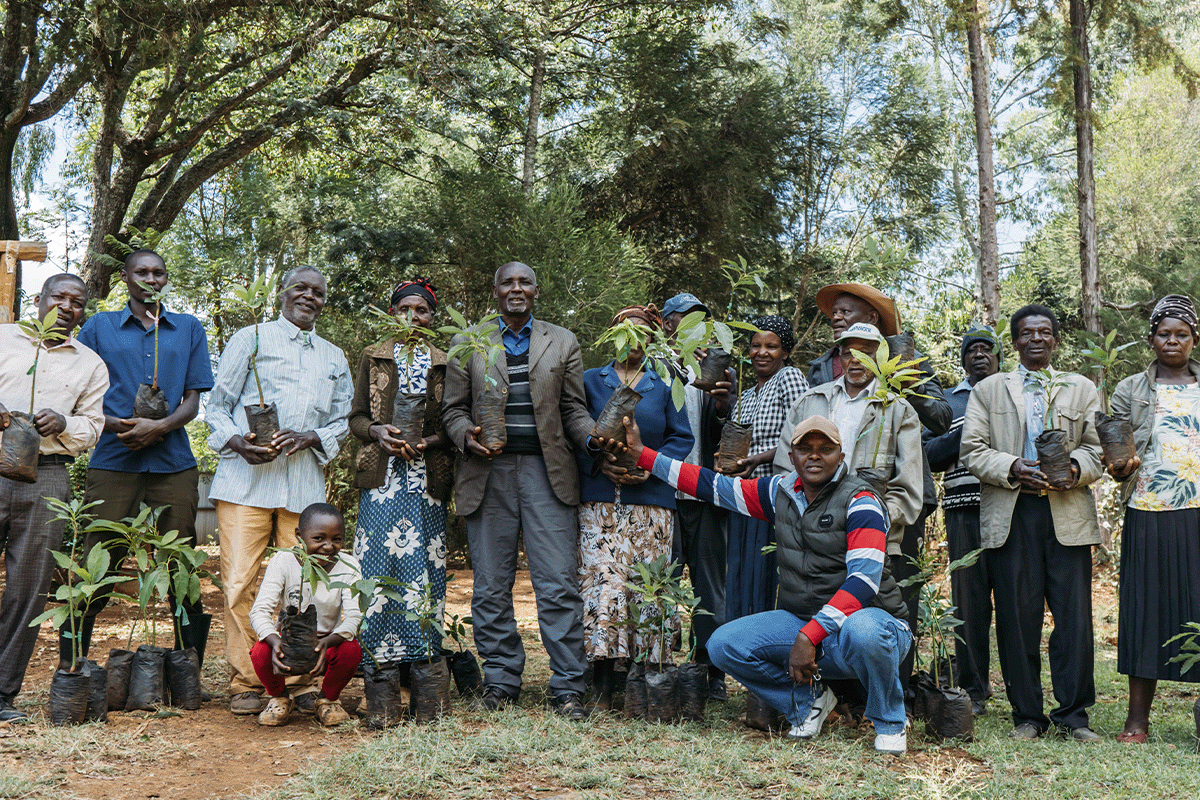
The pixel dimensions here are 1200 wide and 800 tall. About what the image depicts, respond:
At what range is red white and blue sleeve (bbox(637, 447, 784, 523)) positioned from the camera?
4.52 m

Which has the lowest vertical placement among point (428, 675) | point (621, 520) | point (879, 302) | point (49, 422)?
point (428, 675)

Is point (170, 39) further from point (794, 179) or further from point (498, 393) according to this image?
point (794, 179)

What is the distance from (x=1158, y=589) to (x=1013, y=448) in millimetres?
909

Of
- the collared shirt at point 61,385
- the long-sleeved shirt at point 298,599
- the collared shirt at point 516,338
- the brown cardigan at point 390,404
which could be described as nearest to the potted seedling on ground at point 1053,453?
the collared shirt at point 516,338

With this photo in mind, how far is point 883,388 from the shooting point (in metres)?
4.17

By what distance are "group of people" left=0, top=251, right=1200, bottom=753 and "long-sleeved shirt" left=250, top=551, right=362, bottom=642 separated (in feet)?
0.05

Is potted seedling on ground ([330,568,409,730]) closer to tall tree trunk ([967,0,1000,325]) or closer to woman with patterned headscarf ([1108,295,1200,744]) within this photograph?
woman with patterned headscarf ([1108,295,1200,744])

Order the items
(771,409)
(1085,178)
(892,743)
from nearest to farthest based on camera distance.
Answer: (892,743) → (771,409) → (1085,178)

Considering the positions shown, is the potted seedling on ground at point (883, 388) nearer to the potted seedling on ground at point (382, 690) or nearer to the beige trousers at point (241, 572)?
the potted seedling on ground at point (382, 690)

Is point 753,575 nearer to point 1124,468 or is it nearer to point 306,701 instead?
point 1124,468

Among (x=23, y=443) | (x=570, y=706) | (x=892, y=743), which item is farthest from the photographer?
(x=570, y=706)

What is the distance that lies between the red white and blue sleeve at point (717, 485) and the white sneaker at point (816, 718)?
834 mm

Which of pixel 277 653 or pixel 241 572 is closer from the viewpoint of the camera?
pixel 277 653

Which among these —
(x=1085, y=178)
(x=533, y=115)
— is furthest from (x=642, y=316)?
(x=1085, y=178)
